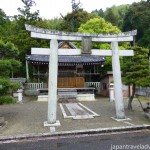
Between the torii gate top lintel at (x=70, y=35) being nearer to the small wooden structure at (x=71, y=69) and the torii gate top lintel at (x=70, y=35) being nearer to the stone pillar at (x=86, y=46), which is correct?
the stone pillar at (x=86, y=46)

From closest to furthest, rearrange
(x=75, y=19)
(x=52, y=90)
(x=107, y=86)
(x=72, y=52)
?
(x=52, y=90), (x=72, y=52), (x=107, y=86), (x=75, y=19)

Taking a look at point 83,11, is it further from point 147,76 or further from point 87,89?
point 147,76

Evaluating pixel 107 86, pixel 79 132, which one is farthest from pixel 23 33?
pixel 79 132

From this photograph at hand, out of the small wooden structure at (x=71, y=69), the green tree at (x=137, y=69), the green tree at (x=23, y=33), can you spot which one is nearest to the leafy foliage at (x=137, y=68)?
the green tree at (x=137, y=69)

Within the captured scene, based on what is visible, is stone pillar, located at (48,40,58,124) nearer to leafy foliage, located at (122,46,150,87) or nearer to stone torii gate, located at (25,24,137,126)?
stone torii gate, located at (25,24,137,126)

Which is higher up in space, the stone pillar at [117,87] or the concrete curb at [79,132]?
the stone pillar at [117,87]

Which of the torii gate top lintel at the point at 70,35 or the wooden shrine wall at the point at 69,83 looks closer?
the torii gate top lintel at the point at 70,35

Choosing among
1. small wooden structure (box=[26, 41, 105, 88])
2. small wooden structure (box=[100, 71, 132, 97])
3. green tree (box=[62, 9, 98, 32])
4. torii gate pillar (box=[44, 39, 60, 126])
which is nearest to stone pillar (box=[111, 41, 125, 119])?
torii gate pillar (box=[44, 39, 60, 126])

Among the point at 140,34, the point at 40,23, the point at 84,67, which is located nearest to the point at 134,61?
the point at 84,67

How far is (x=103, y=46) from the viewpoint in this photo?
33.6 m

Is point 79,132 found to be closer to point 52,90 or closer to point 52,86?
point 52,90

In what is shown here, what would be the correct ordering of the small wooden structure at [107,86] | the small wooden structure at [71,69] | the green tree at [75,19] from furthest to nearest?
the green tree at [75,19]
the small wooden structure at [71,69]
the small wooden structure at [107,86]

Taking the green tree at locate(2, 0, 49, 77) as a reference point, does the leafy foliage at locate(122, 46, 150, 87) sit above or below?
below

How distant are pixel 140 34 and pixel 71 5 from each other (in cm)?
1682
